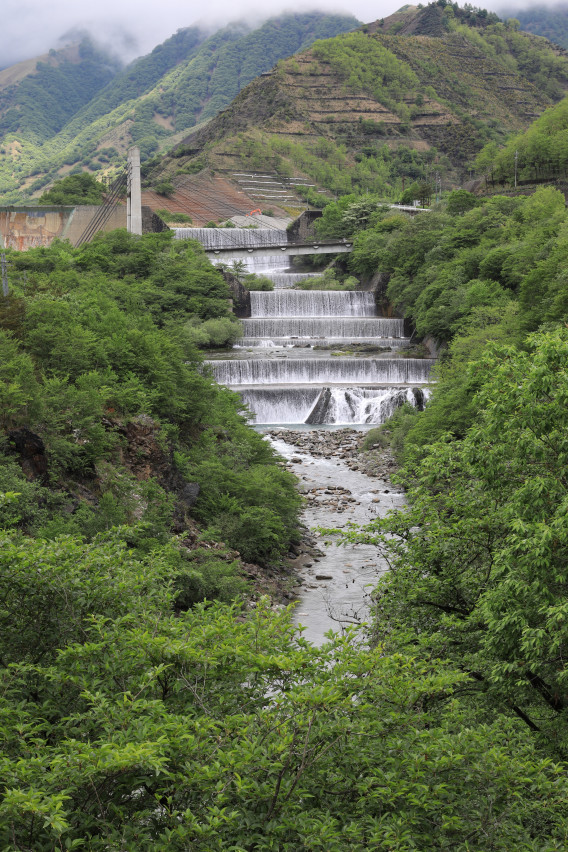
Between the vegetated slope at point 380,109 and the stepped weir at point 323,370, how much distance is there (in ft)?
220

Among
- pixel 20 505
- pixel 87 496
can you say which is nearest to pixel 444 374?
pixel 87 496

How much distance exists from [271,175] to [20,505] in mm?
110532

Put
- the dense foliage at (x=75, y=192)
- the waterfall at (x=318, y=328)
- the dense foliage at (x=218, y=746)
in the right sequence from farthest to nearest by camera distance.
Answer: the dense foliage at (x=75, y=192)
the waterfall at (x=318, y=328)
the dense foliage at (x=218, y=746)

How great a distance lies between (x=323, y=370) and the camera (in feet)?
137

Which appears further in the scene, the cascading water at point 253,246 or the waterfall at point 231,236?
the waterfall at point 231,236

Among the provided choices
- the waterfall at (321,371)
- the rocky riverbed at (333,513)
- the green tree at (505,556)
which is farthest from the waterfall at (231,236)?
the green tree at (505,556)

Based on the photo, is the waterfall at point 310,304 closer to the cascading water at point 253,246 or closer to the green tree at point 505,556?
the cascading water at point 253,246

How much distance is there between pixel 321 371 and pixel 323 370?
111mm

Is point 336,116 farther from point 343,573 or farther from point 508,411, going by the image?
point 508,411

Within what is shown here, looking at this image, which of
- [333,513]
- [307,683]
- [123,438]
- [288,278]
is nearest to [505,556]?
[307,683]

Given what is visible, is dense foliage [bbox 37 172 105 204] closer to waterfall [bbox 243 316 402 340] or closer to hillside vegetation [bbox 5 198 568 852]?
waterfall [bbox 243 316 402 340]

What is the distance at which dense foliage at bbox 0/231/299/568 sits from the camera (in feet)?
50.2

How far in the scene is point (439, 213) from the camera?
62250 millimetres

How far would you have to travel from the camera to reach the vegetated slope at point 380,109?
12244 centimetres
